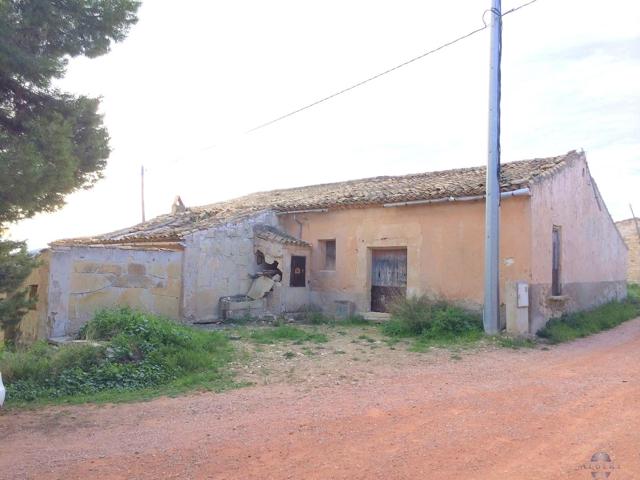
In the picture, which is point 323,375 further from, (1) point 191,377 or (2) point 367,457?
(2) point 367,457

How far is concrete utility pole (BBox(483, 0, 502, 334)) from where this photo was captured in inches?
421

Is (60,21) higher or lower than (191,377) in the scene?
higher

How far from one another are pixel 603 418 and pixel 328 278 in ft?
33.6

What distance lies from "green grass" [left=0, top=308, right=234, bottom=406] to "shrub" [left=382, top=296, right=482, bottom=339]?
450 cm

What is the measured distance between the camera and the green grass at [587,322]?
11188 millimetres

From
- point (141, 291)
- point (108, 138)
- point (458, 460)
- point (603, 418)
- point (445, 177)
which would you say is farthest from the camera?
point (445, 177)

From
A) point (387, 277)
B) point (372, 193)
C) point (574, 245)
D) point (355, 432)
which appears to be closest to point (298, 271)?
point (387, 277)

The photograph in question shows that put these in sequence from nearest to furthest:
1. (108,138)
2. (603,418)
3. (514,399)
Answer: (603,418), (514,399), (108,138)

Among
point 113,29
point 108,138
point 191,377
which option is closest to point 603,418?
point 191,377

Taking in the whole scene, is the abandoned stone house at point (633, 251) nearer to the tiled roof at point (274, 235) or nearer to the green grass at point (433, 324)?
the green grass at point (433, 324)

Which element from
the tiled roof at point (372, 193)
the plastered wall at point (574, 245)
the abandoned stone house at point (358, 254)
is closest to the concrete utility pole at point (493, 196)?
the abandoned stone house at point (358, 254)

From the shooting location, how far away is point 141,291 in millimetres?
11688

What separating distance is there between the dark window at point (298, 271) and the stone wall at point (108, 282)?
11.8ft

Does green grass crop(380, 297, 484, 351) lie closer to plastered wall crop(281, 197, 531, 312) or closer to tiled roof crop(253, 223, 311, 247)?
plastered wall crop(281, 197, 531, 312)
